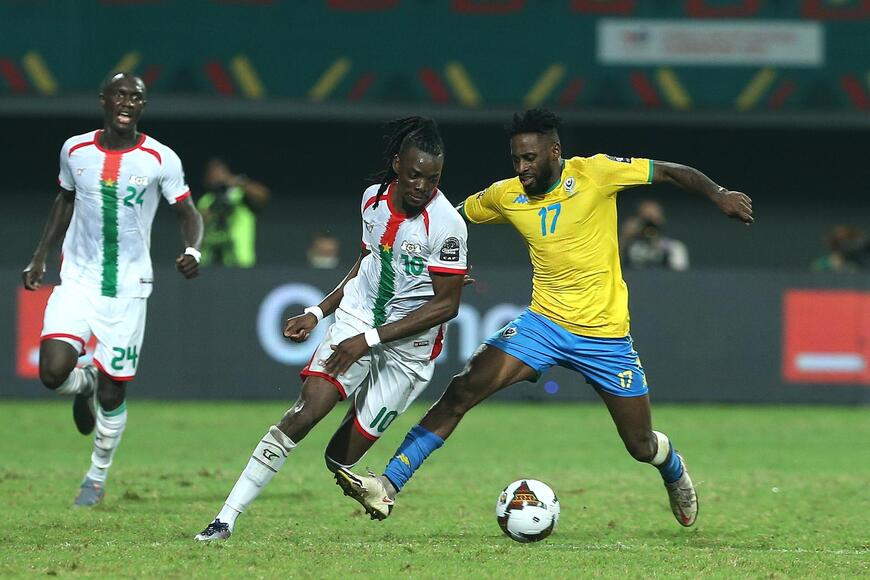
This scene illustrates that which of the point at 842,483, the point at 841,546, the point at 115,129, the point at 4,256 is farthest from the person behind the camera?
the point at 4,256

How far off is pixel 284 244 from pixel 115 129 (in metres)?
11.9

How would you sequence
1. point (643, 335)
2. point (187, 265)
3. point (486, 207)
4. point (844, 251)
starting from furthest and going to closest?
1. point (844, 251)
2. point (643, 335)
3. point (187, 265)
4. point (486, 207)

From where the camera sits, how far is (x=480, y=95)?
1802 centimetres

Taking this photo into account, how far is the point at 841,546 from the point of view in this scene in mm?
8102

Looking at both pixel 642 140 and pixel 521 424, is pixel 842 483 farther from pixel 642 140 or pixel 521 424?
pixel 642 140

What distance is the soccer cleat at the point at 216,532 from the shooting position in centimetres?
771

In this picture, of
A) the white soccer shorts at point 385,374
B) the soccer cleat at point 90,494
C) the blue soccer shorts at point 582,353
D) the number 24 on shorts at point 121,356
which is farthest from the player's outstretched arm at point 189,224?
the blue soccer shorts at point 582,353

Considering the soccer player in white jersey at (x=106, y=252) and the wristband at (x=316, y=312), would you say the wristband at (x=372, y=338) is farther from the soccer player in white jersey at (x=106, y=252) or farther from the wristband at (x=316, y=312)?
the soccer player in white jersey at (x=106, y=252)

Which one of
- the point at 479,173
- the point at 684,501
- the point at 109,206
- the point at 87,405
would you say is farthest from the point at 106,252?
the point at 479,173

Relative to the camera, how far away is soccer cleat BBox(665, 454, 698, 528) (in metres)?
8.72

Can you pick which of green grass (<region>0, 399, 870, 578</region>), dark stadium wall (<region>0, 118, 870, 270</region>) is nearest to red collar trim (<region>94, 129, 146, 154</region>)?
green grass (<region>0, 399, 870, 578</region>)

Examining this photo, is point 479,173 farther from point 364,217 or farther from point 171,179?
point 364,217

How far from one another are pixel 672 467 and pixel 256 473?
2423 millimetres

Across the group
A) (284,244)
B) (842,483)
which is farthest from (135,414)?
(842,483)
